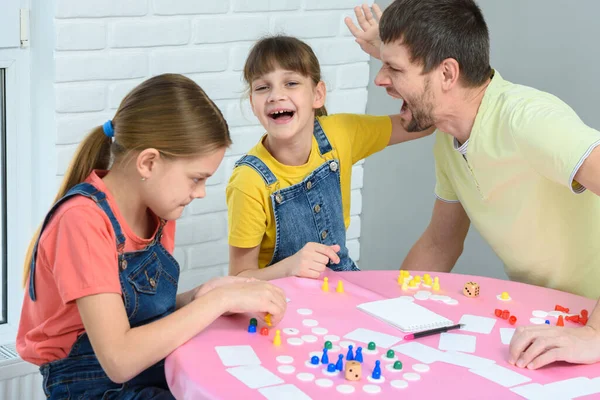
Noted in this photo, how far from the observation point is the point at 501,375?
4.58 ft

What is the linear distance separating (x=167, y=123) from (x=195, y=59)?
3.36ft

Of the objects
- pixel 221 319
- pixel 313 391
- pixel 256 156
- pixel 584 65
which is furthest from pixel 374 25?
pixel 313 391

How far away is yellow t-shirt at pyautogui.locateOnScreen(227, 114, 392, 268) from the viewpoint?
208cm

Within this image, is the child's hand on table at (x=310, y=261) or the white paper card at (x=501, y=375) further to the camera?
the child's hand on table at (x=310, y=261)

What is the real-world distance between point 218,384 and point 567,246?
1.02 meters

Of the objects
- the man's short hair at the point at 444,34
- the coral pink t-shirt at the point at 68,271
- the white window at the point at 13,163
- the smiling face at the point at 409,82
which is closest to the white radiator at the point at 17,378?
the white window at the point at 13,163

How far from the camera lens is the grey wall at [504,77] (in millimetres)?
2457

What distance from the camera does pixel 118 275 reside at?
5.14ft

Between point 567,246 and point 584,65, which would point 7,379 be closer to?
point 567,246

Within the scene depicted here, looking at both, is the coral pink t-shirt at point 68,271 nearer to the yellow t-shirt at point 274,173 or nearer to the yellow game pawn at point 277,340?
the yellow game pawn at point 277,340

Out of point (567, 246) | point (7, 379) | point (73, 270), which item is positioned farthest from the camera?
point (7, 379)

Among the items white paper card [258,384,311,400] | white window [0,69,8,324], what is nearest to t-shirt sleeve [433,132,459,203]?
white paper card [258,384,311,400]

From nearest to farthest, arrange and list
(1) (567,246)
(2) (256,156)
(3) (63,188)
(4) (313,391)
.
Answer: (4) (313,391), (3) (63,188), (1) (567,246), (2) (256,156)

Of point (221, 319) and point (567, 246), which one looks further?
point (567, 246)
